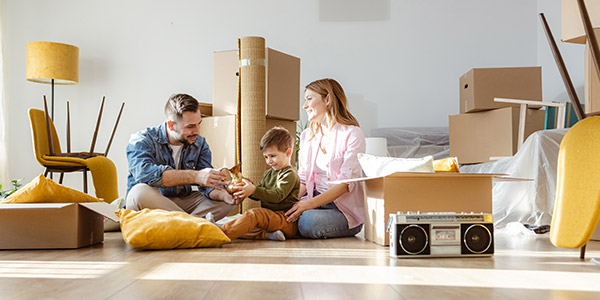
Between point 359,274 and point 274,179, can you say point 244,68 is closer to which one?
point 274,179

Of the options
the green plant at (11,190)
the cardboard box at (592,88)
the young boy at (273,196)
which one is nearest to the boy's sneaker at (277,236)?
the young boy at (273,196)

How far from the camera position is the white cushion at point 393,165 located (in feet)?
7.27

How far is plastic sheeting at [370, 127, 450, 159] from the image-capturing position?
14.4 ft

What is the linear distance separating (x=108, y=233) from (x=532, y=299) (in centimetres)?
229

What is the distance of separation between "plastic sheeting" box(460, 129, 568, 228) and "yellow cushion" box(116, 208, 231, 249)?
1.63 metres

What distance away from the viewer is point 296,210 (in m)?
2.35

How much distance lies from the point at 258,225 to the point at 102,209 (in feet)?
2.10

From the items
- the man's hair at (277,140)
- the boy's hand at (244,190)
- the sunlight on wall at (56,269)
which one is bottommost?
the sunlight on wall at (56,269)

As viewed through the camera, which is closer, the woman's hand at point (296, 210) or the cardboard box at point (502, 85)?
the woman's hand at point (296, 210)

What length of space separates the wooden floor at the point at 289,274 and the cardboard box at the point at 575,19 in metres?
1.02

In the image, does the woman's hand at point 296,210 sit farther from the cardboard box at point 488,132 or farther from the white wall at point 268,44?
the white wall at point 268,44

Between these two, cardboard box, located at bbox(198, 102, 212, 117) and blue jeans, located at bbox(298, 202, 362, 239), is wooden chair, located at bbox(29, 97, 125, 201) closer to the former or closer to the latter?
cardboard box, located at bbox(198, 102, 212, 117)

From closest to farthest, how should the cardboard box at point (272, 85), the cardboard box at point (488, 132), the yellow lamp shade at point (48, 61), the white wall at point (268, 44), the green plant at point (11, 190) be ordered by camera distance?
the cardboard box at point (272, 85)
the green plant at point (11, 190)
the cardboard box at point (488, 132)
the yellow lamp shade at point (48, 61)
the white wall at point (268, 44)

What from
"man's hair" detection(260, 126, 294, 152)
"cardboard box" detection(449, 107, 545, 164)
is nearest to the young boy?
"man's hair" detection(260, 126, 294, 152)
